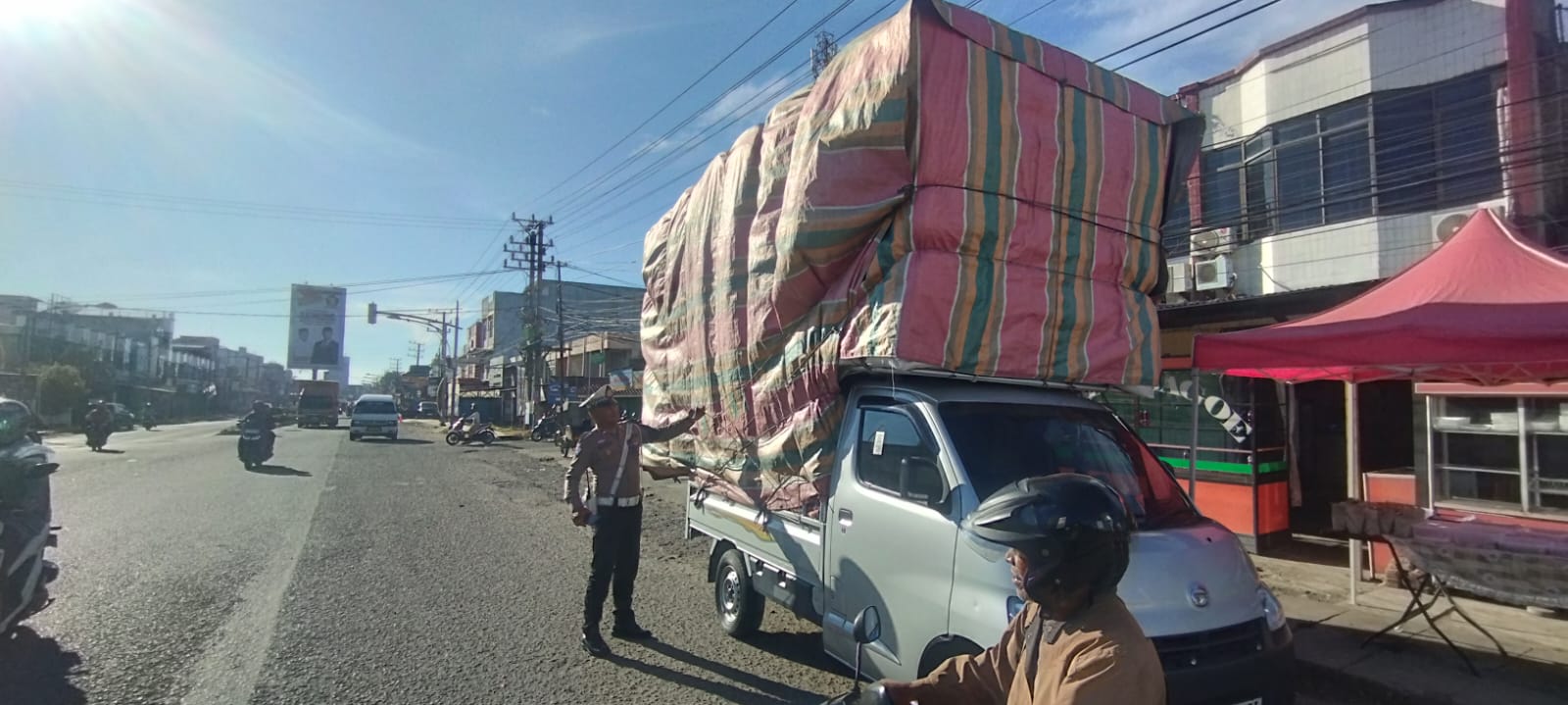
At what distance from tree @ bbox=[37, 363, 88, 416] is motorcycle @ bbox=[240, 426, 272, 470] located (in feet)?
100.0

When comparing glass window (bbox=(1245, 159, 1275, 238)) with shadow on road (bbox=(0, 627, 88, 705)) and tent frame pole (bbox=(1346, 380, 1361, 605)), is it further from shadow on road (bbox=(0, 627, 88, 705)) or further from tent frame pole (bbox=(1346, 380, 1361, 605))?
shadow on road (bbox=(0, 627, 88, 705))

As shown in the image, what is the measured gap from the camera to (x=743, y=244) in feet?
19.6

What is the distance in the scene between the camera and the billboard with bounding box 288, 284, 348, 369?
65750 mm

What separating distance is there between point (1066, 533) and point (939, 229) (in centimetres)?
272

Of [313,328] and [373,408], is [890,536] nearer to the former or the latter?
[373,408]

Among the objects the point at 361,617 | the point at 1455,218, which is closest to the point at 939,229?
the point at 361,617

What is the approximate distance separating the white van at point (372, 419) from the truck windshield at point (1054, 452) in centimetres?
3121

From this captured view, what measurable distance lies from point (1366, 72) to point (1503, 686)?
886cm

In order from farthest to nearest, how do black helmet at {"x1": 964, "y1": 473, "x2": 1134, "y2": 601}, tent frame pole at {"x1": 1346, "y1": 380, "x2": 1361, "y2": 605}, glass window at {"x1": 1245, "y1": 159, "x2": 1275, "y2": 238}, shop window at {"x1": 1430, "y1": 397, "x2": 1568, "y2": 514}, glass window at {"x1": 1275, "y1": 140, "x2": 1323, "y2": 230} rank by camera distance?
1. glass window at {"x1": 1245, "y1": 159, "x2": 1275, "y2": 238}
2. glass window at {"x1": 1275, "y1": 140, "x2": 1323, "y2": 230}
3. tent frame pole at {"x1": 1346, "y1": 380, "x2": 1361, "y2": 605}
4. shop window at {"x1": 1430, "y1": 397, "x2": 1568, "y2": 514}
5. black helmet at {"x1": 964, "y1": 473, "x2": 1134, "y2": 601}

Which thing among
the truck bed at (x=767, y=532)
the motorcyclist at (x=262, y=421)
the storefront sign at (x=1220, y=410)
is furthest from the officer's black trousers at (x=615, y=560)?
the motorcyclist at (x=262, y=421)

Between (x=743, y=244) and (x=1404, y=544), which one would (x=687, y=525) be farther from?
(x=1404, y=544)

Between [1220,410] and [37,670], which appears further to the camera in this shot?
[1220,410]

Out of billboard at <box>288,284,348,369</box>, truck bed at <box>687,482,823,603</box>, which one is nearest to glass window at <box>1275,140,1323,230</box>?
truck bed at <box>687,482,823,603</box>

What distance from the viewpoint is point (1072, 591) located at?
189cm
